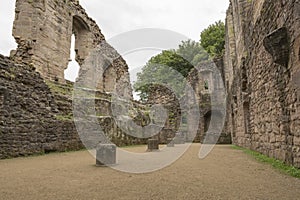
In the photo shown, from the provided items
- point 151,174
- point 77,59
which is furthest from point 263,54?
point 77,59

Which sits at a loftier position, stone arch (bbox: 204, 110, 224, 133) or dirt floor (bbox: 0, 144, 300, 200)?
stone arch (bbox: 204, 110, 224, 133)

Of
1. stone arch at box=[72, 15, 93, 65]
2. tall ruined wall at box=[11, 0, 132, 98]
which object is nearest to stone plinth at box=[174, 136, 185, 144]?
tall ruined wall at box=[11, 0, 132, 98]

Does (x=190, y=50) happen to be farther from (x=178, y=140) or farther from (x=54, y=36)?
(x=54, y=36)

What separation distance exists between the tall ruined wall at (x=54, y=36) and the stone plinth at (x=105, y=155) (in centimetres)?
653

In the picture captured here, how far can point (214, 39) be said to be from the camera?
2917cm

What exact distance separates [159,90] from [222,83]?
5588 mm

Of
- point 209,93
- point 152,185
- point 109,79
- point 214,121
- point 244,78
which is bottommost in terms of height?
point 152,185

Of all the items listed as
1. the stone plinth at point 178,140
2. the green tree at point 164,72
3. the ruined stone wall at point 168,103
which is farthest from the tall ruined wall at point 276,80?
the green tree at point 164,72

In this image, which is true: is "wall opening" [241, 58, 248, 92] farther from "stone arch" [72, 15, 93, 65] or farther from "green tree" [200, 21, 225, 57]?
"green tree" [200, 21, 225, 57]

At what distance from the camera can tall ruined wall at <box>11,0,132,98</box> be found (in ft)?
37.1

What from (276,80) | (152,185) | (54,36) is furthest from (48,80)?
(276,80)

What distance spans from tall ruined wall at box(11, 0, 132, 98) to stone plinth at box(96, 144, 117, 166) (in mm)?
6529

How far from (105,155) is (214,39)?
2717cm

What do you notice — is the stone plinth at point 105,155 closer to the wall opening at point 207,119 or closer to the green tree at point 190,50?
the wall opening at point 207,119
